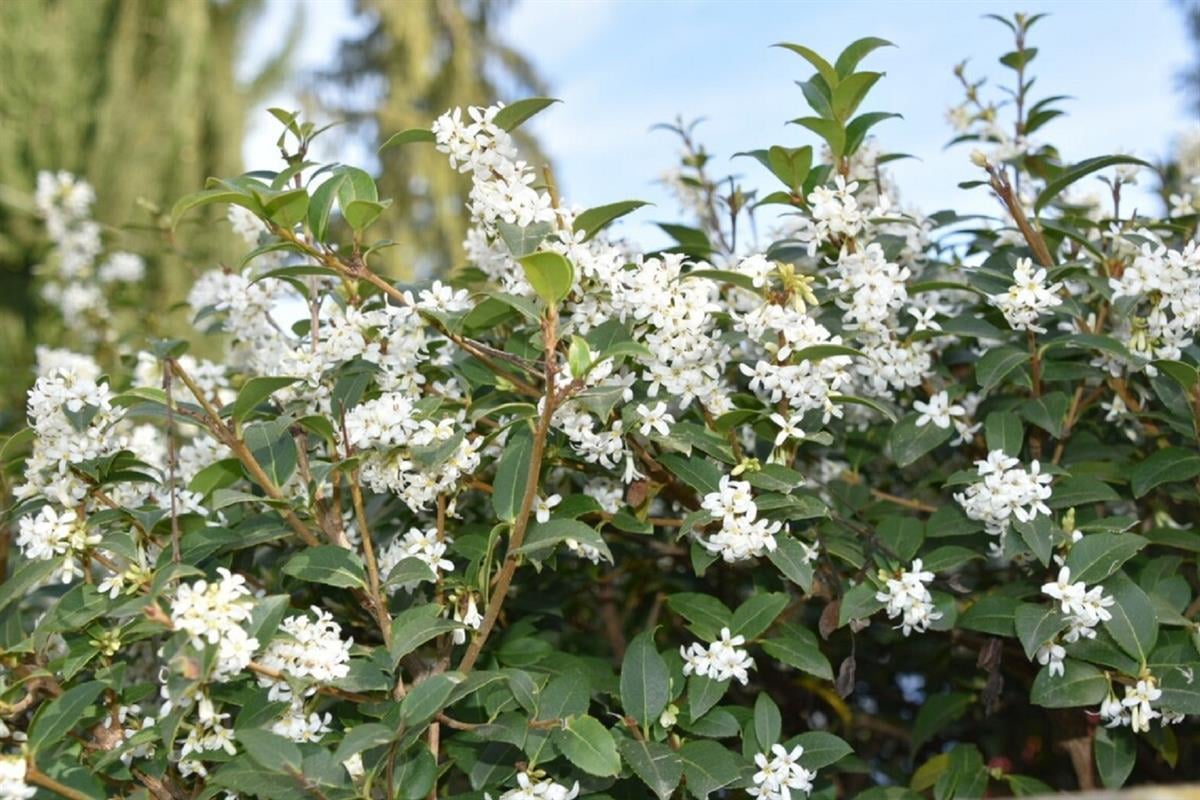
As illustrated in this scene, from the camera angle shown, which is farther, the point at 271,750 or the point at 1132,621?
the point at 1132,621

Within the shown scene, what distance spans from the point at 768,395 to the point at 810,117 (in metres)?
0.35

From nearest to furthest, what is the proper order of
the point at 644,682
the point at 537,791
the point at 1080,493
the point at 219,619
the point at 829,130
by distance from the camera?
1. the point at 219,619
2. the point at 537,791
3. the point at 644,682
4. the point at 1080,493
5. the point at 829,130

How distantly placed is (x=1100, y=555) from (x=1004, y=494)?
0.12m

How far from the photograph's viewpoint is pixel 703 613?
1.28m

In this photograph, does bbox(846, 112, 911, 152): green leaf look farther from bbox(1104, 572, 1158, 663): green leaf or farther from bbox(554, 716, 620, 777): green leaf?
bbox(554, 716, 620, 777): green leaf

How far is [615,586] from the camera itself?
182 cm

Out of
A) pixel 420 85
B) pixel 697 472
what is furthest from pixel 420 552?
pixel 420 85

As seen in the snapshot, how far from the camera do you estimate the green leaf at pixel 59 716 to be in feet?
3.59

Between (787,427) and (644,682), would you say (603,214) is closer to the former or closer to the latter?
(787,427)

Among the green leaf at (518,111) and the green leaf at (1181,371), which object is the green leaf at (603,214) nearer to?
the green leaf at (518,111)

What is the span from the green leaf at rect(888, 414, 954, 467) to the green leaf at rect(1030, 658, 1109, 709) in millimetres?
291

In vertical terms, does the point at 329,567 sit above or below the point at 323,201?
below

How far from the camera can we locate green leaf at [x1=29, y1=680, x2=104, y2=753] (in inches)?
43.1

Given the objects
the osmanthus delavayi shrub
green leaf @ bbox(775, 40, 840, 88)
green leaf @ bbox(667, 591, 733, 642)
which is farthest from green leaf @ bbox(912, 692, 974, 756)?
green leaf @ bbox(775, 40, 840, 88)
